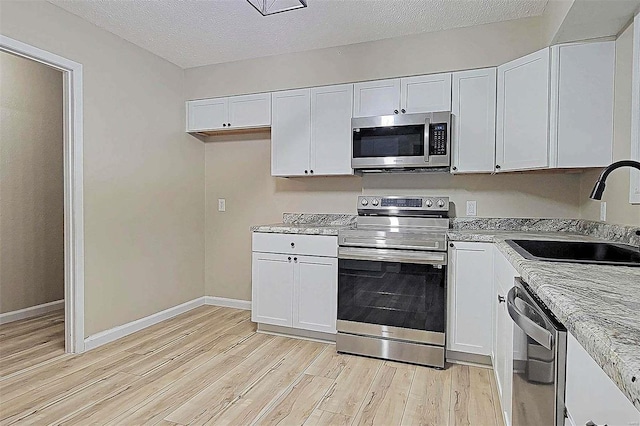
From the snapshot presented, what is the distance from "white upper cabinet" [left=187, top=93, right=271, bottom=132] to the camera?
3549 millimetres

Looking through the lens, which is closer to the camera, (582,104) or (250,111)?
(582,104)

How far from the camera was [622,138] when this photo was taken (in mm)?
2092

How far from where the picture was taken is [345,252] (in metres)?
2.83

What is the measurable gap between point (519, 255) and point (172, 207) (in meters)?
3.15

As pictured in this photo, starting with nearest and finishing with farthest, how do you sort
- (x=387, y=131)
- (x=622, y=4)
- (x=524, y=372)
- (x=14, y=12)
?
(x=524, y=372), (x=622, y=4), (x=14, y=12), (x=387, y=131)

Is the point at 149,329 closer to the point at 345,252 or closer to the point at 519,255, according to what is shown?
the point at 345,252

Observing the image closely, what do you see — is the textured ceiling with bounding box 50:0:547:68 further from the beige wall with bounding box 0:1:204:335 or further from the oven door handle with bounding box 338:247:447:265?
the oven door handle with bounding box 338:247:447:265

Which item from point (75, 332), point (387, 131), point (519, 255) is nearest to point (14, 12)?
point (75, 332)

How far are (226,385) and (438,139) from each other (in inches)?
88.9

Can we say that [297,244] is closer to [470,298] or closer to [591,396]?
[470,298]

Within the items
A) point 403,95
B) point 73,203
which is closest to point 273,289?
point 73,203

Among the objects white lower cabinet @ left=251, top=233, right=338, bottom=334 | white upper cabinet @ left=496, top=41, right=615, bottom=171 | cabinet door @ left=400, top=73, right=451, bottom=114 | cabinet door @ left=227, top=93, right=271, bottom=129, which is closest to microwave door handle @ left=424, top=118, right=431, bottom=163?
cabinet door @ left=400, top=73, right=451, bottom=114

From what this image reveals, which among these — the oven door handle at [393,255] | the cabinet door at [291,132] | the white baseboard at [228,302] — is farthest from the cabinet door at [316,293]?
the white baseboard at [228,302]

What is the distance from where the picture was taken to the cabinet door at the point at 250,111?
11.6 ft
